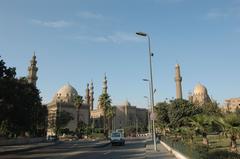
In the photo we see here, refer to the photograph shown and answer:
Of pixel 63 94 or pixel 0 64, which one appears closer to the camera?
pixel 0 64

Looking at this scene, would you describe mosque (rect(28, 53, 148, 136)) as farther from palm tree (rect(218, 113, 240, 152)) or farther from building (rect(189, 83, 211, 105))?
palm tree (rect(218, 113, 240, 152))

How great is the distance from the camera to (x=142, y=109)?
174750mm

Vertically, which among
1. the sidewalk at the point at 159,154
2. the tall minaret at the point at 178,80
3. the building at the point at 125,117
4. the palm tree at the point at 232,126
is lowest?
the sidewalk at the point at 159,154

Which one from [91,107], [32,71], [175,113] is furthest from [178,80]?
[91,107]

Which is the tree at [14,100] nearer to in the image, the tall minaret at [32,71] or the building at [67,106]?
the tall minaret at [32,71]

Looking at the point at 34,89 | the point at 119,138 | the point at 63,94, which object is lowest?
the point at 119,138

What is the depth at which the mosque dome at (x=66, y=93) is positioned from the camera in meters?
139

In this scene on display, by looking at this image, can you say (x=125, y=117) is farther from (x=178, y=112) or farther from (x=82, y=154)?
(x=82, y=154)

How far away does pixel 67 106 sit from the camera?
437ft

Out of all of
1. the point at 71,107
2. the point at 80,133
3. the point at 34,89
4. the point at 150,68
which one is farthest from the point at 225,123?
the point at 71,107

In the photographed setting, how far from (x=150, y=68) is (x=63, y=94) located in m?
111

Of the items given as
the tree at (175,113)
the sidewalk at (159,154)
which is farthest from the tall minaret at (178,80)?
the sidewalk at (159,154)

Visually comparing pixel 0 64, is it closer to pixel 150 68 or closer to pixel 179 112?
pixel 150 68

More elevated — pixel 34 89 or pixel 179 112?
pixel 34 89
